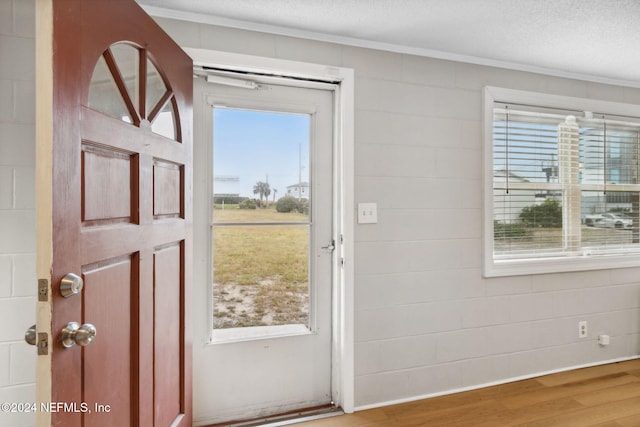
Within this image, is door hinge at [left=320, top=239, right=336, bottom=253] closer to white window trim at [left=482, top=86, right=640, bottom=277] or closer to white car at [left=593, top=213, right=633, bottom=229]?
white window trim at [left=482, top=86, right=640, bottom=277]

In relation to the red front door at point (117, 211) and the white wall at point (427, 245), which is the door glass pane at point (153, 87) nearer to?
the red front door at point (117, 211)

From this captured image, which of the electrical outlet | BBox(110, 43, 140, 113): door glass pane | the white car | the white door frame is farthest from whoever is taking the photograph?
the white car

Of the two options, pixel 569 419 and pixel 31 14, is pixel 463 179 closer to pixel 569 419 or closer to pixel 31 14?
pixel 569 419

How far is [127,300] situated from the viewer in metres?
1.30

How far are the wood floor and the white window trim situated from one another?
78cm

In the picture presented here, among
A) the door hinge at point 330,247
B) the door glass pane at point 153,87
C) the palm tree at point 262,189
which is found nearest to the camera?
the door glass pane at point 153,87

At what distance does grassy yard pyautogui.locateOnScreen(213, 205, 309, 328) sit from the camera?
83.7 inches

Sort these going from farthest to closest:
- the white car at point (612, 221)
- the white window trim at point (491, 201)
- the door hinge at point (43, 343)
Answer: the white car at point (612, 221) < the white window trim at point (491, 201) < the door hinge at point (43, 343)

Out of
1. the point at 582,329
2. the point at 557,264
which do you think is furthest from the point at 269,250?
the point at 582,329

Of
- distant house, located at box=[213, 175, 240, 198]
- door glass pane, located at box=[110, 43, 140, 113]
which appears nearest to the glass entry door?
distant house, located at box=[213, 175, 240, 198]

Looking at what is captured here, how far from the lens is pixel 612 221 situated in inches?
117

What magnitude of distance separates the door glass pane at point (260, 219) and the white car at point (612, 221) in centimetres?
244

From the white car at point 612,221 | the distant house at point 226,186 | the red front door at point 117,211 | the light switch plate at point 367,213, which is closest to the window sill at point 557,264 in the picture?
the white car at point 612,221

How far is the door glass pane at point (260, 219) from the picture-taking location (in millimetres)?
2117
